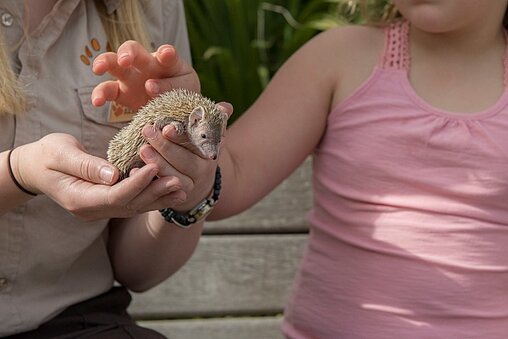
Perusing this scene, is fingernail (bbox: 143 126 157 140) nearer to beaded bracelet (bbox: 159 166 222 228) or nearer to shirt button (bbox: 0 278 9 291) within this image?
beaded bracelet (bbox: 159 166 222 228)

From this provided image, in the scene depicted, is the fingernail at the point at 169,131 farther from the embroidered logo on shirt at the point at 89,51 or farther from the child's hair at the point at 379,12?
the child's hair at the point at 379,12

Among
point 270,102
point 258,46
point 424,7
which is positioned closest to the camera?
point 424,7

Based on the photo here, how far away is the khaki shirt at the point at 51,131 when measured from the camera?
5.94 ft

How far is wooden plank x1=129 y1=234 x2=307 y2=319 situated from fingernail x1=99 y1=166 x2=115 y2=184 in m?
1.09

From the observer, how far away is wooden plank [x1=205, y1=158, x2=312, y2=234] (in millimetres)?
2619

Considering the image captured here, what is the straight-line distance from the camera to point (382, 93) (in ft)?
6.81

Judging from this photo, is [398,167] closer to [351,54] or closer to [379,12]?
[351,54]

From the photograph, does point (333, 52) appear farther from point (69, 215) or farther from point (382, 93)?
point (69, 215)

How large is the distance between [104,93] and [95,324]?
47cm

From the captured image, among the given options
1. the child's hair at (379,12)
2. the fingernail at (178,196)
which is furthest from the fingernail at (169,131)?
the child's hair at (379,12)

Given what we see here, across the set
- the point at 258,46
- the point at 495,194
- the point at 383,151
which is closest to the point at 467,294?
the point at 495,194

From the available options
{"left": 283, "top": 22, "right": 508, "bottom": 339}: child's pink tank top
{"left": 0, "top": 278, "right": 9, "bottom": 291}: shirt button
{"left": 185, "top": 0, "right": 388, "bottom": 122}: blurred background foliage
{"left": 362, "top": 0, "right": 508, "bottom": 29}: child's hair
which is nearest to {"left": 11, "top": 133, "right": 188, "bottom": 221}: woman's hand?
{"left": 0, "top": 278, "right": 9, "bottom": 291}: shirt button

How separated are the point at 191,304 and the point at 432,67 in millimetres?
955

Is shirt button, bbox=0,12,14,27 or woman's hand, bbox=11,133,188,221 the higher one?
shirt button, bbox=0,12,14,27
